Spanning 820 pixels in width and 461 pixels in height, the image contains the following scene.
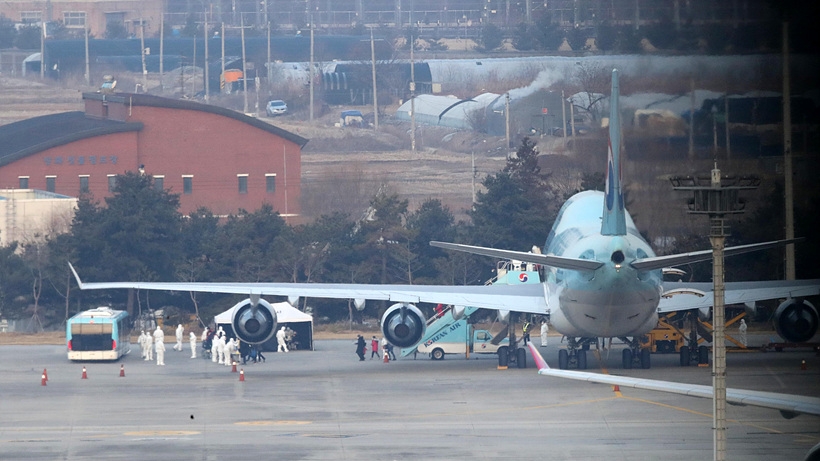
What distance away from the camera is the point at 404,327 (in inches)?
2144

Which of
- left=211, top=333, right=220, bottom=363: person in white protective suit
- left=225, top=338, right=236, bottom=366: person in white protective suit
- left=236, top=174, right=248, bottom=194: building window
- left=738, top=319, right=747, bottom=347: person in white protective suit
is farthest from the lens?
left=236, top=174, right=248, bottom=194: building window

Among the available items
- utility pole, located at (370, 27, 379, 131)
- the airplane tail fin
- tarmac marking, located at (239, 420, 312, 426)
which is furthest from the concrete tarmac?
utility pole, located at (370, 27, 379, 131)

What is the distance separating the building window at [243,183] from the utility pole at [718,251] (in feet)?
257

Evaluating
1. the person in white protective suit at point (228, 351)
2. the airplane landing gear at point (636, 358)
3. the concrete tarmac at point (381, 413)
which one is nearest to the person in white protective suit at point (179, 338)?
the concrete tarmac at point (381, 413)

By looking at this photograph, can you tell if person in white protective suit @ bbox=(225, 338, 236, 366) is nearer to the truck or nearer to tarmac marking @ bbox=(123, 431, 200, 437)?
the truck

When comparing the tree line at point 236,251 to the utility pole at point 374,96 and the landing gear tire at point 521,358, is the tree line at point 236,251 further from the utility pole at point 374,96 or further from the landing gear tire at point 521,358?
the utility pole at point 374,96

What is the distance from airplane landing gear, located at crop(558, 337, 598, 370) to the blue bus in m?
21.4

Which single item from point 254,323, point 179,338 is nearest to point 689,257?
point 254,323

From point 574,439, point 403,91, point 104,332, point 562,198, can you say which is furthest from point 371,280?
point 403,91

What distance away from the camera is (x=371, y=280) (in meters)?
83.1

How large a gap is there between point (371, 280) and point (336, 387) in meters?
33.1

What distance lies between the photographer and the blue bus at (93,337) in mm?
60438

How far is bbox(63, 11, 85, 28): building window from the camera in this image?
17388cm

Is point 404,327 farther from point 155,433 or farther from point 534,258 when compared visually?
point 155,433
